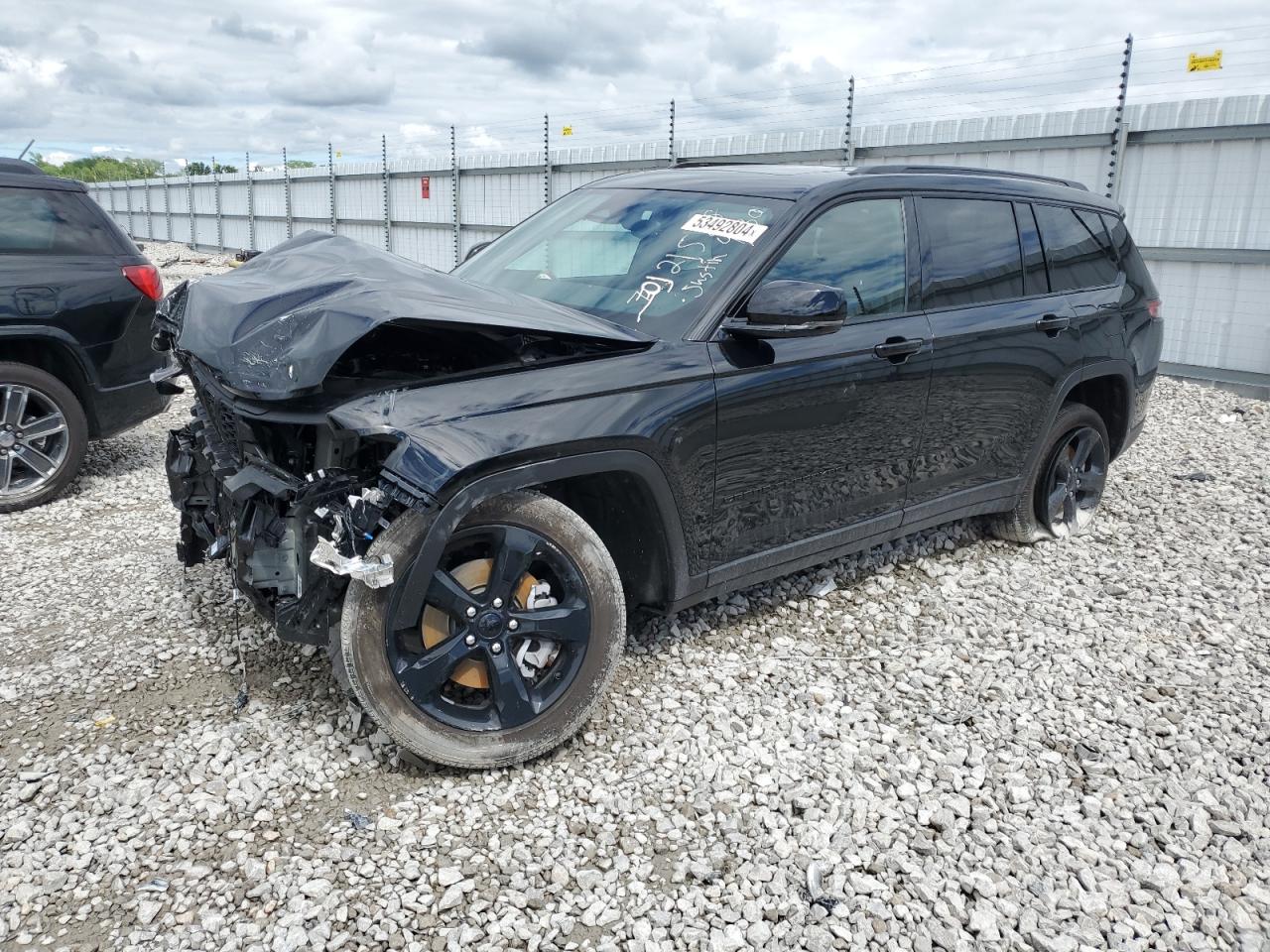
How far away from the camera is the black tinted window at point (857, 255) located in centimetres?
369

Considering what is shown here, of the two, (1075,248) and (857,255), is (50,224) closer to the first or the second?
(857,255)

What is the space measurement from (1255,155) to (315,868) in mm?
9897

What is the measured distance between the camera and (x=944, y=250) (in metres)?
4.23

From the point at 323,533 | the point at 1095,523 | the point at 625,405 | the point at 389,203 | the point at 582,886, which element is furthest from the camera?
the point at 389,203

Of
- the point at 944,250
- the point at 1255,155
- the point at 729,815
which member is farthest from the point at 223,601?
the point at 1255,155

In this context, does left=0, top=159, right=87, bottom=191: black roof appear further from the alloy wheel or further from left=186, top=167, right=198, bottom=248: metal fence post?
left=186, top=167, right=198, bottom=248: metal fence post

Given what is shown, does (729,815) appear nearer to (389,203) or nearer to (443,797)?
(443,797)

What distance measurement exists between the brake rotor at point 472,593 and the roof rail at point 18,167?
15.6 feet

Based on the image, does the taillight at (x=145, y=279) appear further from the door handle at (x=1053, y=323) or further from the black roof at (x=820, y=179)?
the door handle at (x=1053, y=323)

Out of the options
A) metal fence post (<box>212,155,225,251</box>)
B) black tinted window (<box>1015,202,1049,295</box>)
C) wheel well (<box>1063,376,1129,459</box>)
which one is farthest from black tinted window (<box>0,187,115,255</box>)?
metal fence post (<box>212,155,225,251</box>)

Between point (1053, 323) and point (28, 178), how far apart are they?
230 inches

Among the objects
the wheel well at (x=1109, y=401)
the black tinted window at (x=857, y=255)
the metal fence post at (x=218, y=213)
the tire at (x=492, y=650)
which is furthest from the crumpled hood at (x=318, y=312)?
the metal fence post at (x=218, y=213)

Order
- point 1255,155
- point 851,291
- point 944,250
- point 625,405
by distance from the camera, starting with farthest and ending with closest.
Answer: point 1255,155
point 944,250
point 851,291
point 625,405

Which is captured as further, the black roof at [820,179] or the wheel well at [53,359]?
the wheel well at [53,359]
